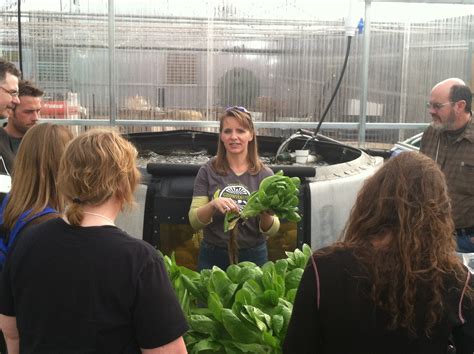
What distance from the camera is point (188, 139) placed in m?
5.67

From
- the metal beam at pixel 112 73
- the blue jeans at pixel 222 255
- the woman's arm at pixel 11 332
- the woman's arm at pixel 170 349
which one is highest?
the metal beam at pixel 112 73

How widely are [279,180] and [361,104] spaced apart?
3.32m

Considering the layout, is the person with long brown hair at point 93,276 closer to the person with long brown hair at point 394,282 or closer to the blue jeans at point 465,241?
the person with long brown hair at point 394,282

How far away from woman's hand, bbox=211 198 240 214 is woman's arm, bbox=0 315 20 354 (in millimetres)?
1240

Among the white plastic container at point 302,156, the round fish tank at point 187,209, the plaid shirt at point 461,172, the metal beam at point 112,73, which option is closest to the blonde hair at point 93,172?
the round fish tank at point 187,209

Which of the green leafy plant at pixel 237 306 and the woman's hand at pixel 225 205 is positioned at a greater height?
the woman's hand at pixel 225 205

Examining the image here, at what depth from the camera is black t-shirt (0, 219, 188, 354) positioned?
169 centimetres

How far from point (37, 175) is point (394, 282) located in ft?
4.20

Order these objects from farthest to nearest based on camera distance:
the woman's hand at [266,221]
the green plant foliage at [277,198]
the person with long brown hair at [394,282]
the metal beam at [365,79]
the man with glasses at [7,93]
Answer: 1. the metal beam at [365,79]
2. the man with glasses at [7,93]
3. the woman's hand at [266,221]
4. the green plant foliage at [277,198]
5. the person with long brown hair at [394,282]

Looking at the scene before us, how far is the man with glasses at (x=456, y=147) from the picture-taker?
403cm

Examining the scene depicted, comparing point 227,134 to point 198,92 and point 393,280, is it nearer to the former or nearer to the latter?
point 393,280

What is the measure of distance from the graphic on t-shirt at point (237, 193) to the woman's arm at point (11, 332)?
1428 millimetres

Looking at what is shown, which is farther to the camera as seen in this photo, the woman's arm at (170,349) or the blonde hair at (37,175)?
the blonde hair at (37,175)

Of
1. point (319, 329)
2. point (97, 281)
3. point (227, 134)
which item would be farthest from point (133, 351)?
point (227, 134)
